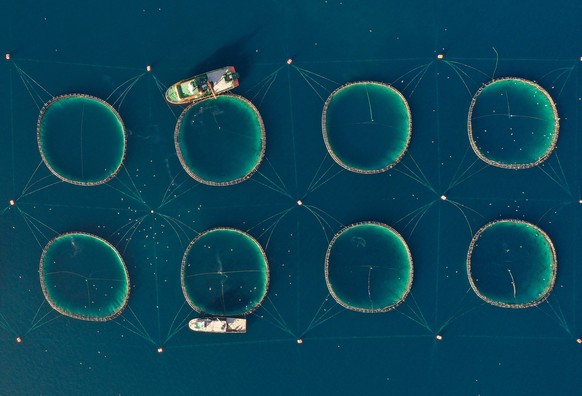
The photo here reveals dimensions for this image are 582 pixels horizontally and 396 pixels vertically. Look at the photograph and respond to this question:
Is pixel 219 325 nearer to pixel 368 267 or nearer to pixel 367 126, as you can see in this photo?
pixel 368 267

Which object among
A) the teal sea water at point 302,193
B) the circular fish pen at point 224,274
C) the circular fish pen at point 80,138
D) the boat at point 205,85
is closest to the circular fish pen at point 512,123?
the teal sea water at point 302,193

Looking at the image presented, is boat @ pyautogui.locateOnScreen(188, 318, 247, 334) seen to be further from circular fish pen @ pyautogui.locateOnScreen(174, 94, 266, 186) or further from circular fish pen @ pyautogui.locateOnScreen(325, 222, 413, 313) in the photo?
circular fish pen @ pyautogui.locateOnScreen(174, 94, 266, 186)

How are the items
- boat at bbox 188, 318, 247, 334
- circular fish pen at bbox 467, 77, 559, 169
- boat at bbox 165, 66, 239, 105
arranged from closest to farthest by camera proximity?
boat at bbox 165, 66, 239, 105
boat at bbox 188, 318, 247, 334
circular fish pen at bbox 467, 77, 559, 169

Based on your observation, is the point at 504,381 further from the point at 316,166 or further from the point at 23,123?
the point at 23,123

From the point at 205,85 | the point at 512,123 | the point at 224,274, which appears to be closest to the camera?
the point at 205,85

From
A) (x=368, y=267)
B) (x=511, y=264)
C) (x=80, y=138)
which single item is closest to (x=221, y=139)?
(x=80, y=138)

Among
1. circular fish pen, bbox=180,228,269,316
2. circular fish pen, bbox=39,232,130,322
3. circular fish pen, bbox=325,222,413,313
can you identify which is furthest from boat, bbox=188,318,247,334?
circular fish pen, bbox=325,222,413,313

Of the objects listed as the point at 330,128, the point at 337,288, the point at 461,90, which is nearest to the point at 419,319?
the point at 337,288
